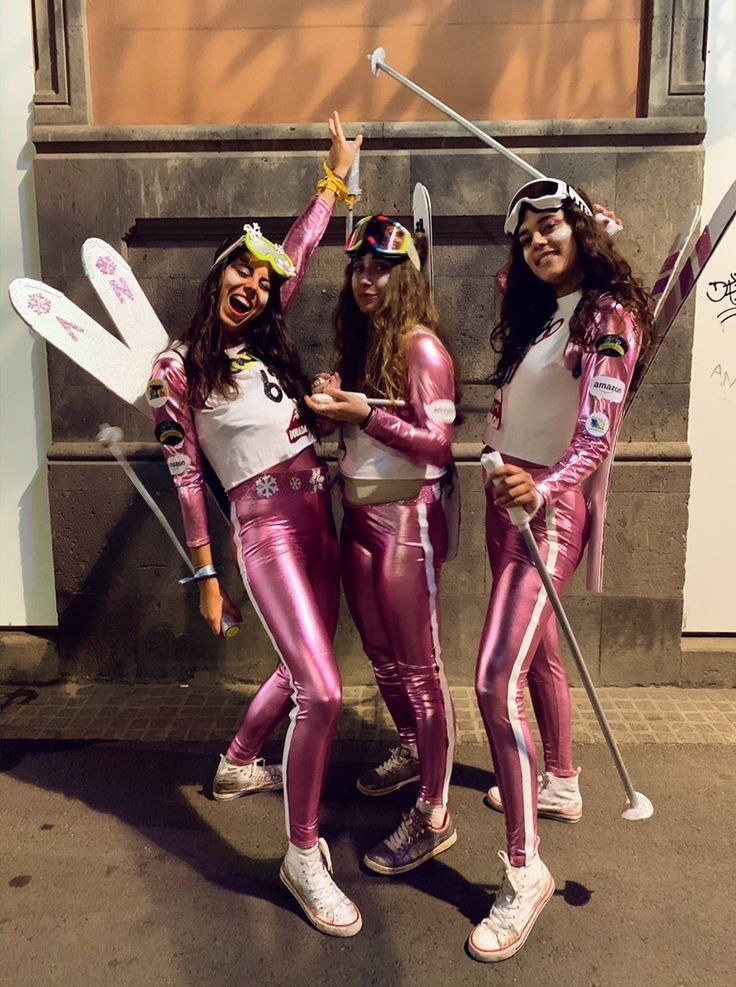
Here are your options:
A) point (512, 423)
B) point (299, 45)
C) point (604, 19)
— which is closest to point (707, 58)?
point (604, 19)

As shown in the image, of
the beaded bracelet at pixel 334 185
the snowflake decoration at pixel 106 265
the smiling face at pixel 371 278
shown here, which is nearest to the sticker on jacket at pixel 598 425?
the smiling face at pixel 371 278

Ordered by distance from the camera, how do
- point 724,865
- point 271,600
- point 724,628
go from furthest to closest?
point 724,628, point 724,865, point 271,600

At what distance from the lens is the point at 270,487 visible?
8.99 ft

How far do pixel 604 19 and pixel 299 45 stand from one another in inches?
70.2

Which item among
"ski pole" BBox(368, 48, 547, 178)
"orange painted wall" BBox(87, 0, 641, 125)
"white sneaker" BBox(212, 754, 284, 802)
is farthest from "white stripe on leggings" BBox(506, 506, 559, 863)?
"orange painted wall" BBox(87, 0, 641, 125)

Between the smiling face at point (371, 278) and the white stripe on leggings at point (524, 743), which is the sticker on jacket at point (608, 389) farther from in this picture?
the smiling face at point (371, 278)

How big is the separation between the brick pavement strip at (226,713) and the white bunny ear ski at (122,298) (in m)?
2.19

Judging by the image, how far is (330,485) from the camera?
3.00 meters

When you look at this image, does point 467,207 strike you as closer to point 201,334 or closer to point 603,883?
point 201,334

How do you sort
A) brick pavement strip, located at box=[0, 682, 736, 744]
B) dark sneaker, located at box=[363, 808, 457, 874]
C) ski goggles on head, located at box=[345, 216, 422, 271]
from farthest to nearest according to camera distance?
1. brick pavement strip, located at box=[0, 682, 736, 744]
2. dark sneaker, located at box=[363, 808, 457, 874]
3. ski goggles on head, located at box=[345, 216, 422, 271]

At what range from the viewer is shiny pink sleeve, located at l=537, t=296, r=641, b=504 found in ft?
7.69

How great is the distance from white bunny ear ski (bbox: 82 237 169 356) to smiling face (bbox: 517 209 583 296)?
151 cm

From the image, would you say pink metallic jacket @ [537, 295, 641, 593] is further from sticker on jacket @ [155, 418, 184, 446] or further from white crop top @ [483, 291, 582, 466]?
sticker on jacket @ [155, 418, 184, 446]

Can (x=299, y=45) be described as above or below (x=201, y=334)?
above
